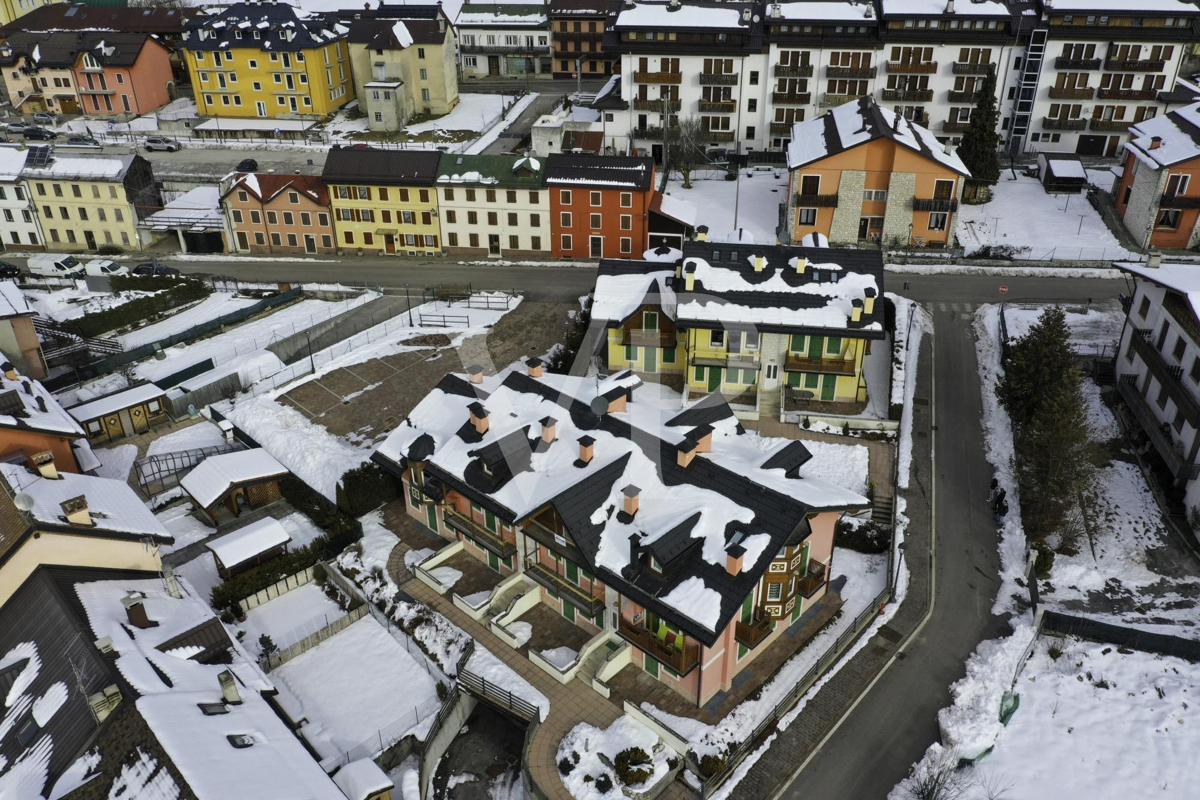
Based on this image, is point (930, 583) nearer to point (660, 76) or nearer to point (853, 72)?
point (853, 72)

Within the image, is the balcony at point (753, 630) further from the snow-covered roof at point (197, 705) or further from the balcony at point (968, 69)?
the balcony at point (968, 69)

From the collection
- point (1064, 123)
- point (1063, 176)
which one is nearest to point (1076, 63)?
point (1064, 123)

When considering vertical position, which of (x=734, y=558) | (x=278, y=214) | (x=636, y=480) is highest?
(x=636, y=480)

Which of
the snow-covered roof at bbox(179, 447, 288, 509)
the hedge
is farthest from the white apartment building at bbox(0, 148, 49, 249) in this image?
the snow-covered roof at bbox(179, 447, 288, 509)

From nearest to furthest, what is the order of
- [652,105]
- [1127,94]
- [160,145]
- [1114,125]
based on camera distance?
1. [1127,94]
2. [1114,125]
3. [652,105]
4. [160,145]

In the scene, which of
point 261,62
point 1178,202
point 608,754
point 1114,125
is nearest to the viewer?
point 608,754

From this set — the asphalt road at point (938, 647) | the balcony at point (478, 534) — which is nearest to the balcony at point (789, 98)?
the asphalt road at point (938, 647)

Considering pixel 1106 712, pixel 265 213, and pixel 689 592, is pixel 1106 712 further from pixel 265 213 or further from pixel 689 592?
pixel 265 213

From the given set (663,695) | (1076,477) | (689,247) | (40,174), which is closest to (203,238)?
(40,174)
